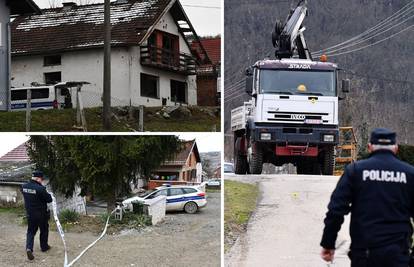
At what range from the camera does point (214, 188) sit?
15.6 feet

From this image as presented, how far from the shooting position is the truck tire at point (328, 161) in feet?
17.3

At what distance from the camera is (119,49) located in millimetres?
15500

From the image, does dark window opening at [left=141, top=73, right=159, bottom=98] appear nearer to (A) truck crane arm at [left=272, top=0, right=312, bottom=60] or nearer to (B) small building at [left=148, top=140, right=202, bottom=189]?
(A) truck crane arm at [left=272, top=0, right=312, bottom=60]

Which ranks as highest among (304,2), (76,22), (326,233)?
(76,22)

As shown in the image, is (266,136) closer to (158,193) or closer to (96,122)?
(96,122)

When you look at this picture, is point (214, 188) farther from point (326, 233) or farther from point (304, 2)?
point (304, 2)

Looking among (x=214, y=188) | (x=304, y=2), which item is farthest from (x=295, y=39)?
(x=214, y=188)

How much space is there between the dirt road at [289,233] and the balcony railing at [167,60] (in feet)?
31.1

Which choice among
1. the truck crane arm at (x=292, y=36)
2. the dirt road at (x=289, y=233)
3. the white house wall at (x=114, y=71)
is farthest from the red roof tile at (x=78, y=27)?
the dirt road at (x=289, y=233)

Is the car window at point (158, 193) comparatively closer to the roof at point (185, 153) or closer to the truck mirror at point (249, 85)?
the roof at point (185, 153)

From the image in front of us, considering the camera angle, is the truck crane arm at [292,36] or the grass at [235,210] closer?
the grass at [235,210]

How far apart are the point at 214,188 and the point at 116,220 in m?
0.76

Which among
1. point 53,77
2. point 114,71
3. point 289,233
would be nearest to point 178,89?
point 114,71

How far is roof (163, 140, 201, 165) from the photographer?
4809 millimetres
